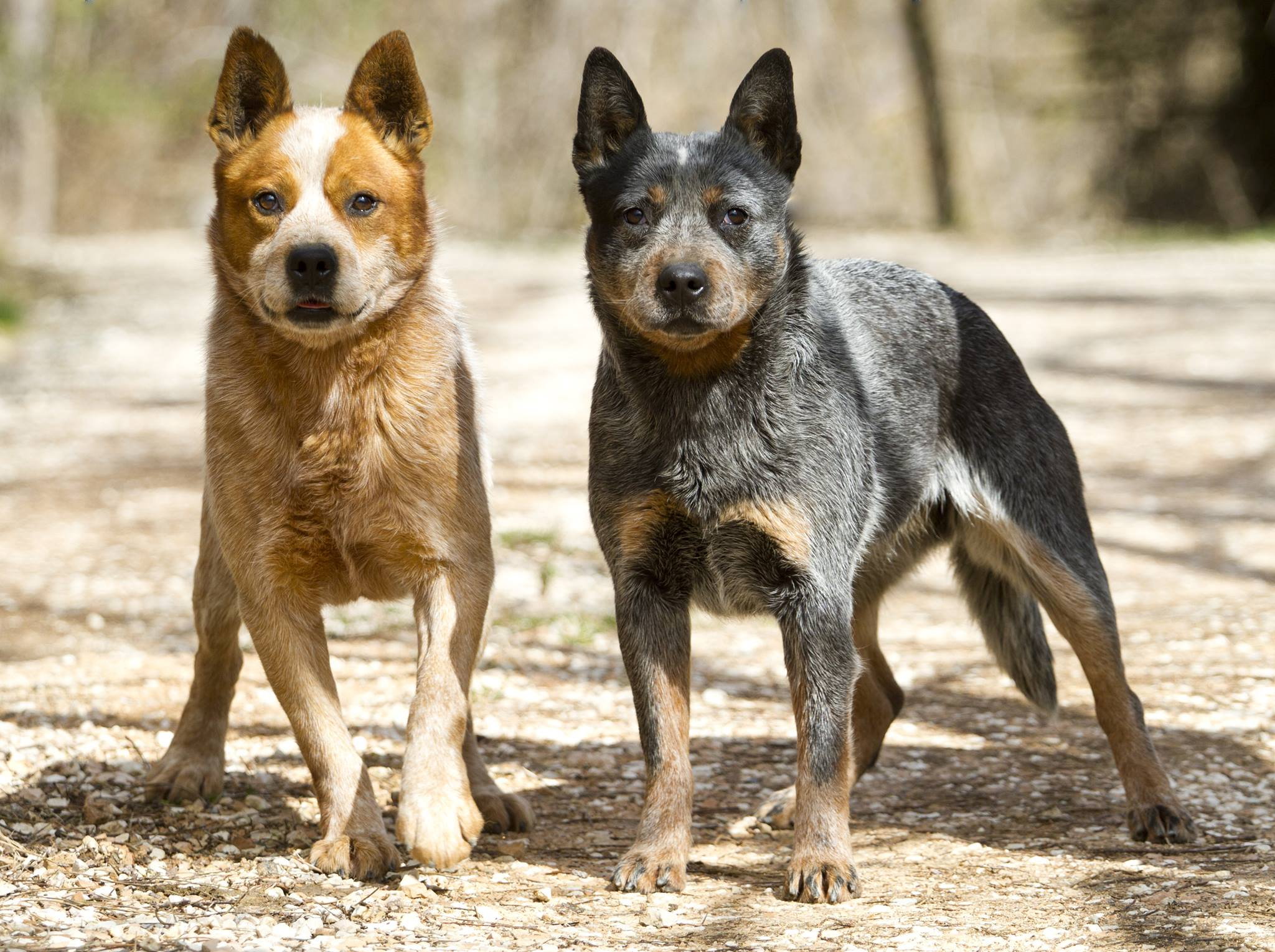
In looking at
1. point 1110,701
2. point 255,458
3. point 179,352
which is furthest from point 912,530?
point 179,352

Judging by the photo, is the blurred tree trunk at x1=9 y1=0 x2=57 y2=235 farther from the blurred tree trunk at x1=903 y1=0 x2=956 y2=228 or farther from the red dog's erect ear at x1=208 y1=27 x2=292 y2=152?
the red dog's erect ear at x1=208 y1=27 x2=292 y2=152

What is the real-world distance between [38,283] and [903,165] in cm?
1492

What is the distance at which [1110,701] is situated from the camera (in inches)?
172

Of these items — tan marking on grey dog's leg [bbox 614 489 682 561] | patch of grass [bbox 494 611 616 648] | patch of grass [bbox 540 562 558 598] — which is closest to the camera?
tan marking on grey dog's leg [bbox 614 489 682 561]

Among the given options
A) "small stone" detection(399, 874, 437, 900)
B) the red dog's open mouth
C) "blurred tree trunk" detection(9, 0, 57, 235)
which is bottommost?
"small stone" detection(399, 874, 437, 900)

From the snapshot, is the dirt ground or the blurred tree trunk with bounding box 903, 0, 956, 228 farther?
the blurred tree trunk with bounding box 903, 0, 956, 228

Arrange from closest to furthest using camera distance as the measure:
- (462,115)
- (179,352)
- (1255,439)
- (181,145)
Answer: (1255,439)
(179,352)
(462,115)
(181,145)

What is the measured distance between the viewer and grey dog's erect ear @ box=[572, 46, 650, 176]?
4.02 m

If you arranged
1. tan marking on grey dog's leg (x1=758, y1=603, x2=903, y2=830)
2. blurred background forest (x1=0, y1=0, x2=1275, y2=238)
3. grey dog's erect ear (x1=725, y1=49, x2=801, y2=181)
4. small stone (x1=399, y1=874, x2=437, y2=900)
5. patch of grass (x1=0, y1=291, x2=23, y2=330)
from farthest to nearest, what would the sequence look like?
blurred background forest (x1=0, y1=0, x2=1275, y2=238) → patch of grass (x1=0, y1=291, x2=23, y2=330) → tan marking on grey dog's leg (x1=758, y1=603, x2=903, y2=830) → grey dog's erect ear (x1=725, y1=49, x2=801, y2=181) → small stone (x1=399, y1=874, x2=437, y2=900)

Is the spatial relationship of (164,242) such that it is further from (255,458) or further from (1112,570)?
(255,458)

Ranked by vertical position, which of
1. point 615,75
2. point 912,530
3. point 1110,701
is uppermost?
point 615,75

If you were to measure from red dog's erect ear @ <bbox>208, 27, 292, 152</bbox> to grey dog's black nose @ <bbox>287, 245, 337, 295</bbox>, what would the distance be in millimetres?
549

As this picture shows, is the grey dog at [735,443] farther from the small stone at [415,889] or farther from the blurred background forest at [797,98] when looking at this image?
the blurred background forest at [797,98]

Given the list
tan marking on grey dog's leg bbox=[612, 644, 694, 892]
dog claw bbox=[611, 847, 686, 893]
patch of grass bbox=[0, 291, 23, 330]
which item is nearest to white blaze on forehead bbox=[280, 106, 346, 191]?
tan marking on grey dog's leg bbox=[612, 644, 694, 892]
